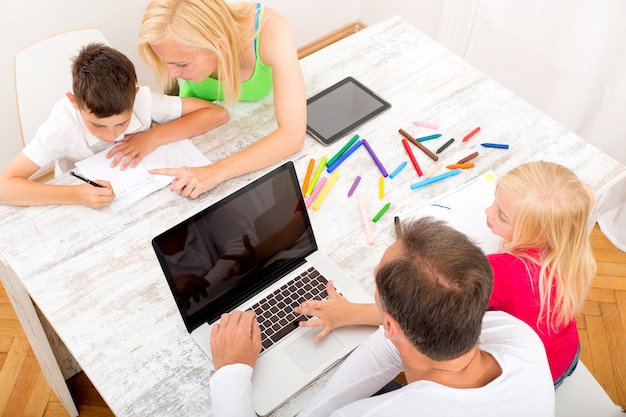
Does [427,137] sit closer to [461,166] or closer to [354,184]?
[461,166]

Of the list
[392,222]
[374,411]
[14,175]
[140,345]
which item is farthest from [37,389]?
[374,411]

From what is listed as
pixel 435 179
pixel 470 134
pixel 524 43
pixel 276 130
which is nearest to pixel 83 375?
pixel 276 130

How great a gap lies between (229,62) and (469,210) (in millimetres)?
746

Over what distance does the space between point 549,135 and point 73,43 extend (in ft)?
4.72

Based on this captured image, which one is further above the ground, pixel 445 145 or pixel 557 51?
pixel 445 145

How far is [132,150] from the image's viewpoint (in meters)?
1.65

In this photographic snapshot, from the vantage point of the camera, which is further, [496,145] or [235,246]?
[496,145]

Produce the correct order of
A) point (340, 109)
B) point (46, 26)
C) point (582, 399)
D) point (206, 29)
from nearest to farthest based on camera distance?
point (582, 399)
point (206, 29)
point (340, 109)
point (46, 26)

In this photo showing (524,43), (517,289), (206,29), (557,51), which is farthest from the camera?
(524,43)

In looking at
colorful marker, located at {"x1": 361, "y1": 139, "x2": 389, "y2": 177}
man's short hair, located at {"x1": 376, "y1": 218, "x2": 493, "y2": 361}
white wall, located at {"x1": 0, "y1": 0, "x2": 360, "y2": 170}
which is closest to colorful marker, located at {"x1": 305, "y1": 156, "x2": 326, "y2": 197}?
colorful marker, located at {"x1": 361, "y1": 139, "x2": 389, "y2": 177}

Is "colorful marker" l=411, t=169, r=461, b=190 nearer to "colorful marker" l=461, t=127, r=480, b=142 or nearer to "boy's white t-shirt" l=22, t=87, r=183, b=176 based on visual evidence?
"colorful marker" l=461, t=127, r=480, b=142

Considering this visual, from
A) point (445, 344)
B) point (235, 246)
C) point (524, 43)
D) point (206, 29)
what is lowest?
point (524, 43)

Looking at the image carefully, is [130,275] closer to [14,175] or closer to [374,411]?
[14,175]

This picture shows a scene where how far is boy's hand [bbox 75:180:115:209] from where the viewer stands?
5.00 feet
